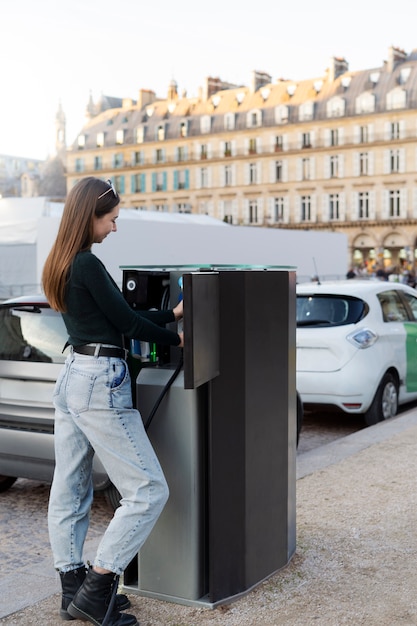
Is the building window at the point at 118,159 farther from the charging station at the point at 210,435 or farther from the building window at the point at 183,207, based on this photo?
the charging station at the point at 210,435

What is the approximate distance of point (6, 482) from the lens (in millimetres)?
6547

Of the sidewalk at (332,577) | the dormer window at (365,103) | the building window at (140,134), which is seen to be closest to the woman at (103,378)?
the sidewalk at (332,577)

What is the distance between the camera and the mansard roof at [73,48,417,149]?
7550 cm

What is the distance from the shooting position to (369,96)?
2972 inches

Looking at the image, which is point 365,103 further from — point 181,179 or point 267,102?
point 181,179

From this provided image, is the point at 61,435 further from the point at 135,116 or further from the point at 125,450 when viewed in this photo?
the point at 135,116

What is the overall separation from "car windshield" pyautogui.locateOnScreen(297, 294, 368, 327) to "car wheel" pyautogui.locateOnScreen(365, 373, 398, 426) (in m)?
0.72

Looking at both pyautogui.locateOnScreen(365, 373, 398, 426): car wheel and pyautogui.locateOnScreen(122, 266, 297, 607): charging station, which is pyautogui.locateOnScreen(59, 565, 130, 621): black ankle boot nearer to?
pyautogui.locateOnScreen(122, 266, 297, 607): charging station

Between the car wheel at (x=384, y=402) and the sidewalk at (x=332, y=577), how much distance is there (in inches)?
112

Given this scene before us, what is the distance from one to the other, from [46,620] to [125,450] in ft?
2.62

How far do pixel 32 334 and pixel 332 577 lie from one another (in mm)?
2746

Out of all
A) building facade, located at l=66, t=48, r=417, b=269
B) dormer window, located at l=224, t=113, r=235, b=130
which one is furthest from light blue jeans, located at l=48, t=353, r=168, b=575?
dormer window, located at l=224, t=113, r=235, b=130

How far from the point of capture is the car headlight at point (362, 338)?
886 centimetres

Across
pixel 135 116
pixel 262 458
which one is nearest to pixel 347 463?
pixel 262 458
